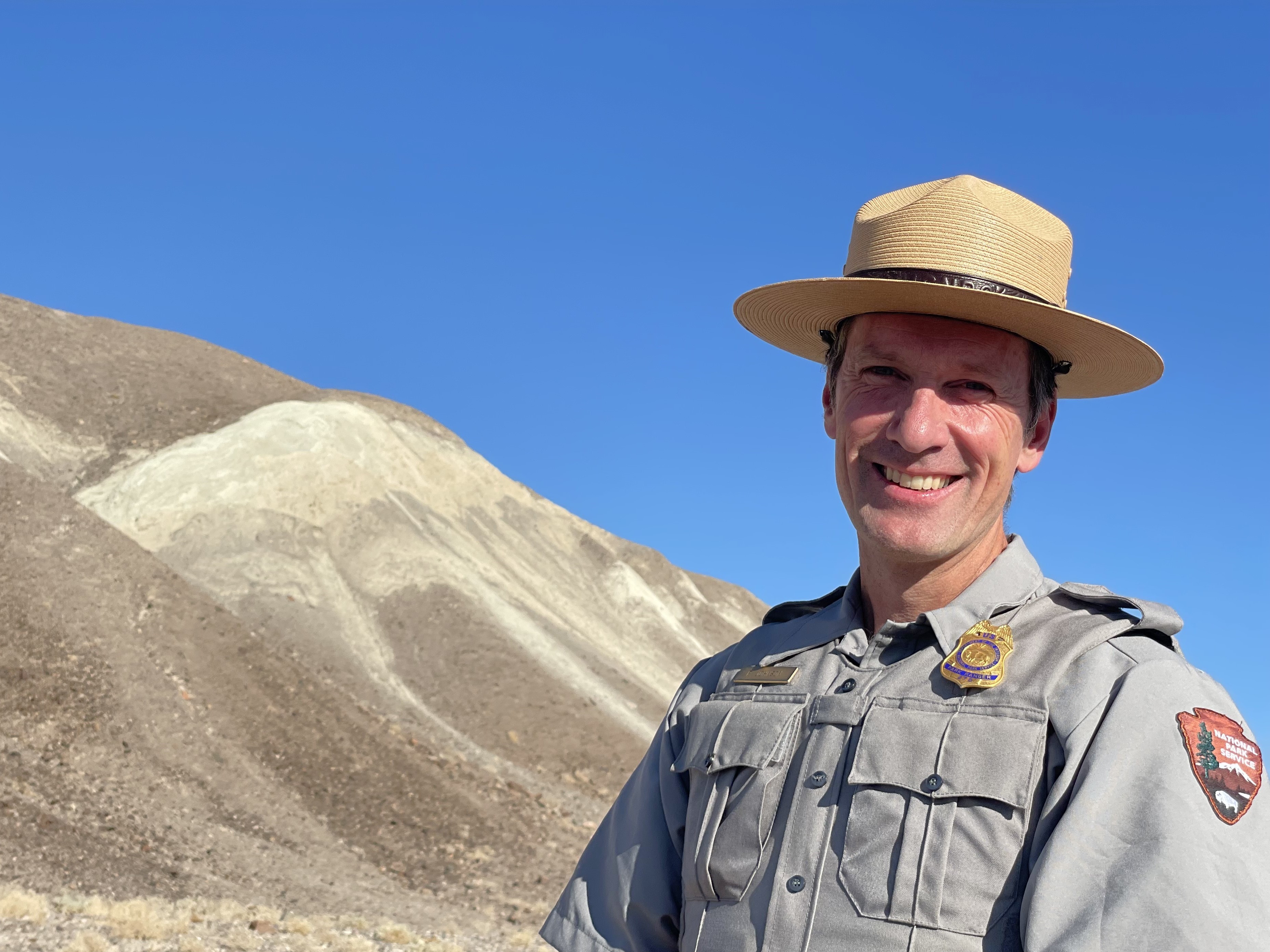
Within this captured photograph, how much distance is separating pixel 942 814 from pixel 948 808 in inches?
0.7

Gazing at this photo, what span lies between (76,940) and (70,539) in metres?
16.0

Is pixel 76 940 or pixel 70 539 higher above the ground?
pixel 70 539

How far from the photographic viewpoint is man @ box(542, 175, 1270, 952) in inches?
86.5

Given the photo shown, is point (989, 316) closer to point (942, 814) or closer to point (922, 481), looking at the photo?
point (922, 481)

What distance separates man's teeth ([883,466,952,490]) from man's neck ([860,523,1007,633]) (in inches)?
6.8

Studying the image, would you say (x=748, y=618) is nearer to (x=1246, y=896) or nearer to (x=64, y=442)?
(x=64, y=442)

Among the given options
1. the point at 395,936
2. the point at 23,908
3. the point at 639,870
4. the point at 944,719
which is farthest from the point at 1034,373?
the point at 395,936

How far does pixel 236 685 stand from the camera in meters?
24.6

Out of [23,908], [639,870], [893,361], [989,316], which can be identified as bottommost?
[23,908]

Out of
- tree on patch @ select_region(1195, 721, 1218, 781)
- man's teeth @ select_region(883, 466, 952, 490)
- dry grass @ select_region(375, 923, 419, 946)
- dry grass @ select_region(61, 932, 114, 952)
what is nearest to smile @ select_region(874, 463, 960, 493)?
man's teeth @ select_region(883, 466, 952, 490)

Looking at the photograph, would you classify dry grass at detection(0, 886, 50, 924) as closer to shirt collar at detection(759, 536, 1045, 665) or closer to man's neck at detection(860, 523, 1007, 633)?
shirt collar at detection(759, 536, 1045, 665)

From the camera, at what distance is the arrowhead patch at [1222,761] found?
2.20 meters

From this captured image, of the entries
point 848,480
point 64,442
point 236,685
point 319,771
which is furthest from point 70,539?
point 848,480

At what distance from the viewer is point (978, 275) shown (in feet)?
9.32
